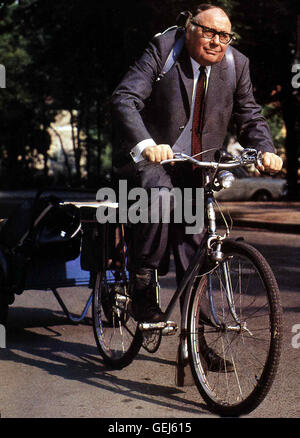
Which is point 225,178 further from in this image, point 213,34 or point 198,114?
point 213,34

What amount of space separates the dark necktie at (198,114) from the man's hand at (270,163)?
415 mm

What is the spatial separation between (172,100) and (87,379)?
161 centimetres

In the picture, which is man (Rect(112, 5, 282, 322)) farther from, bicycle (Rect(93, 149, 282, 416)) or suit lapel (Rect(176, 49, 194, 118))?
bicycle (Rect(93, 149, 282, 416))

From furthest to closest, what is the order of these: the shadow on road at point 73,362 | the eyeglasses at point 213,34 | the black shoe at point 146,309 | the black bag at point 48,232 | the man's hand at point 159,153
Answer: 1. the black bag at point 48,232
2. the black shoe at point 146,309
3. the shadow on road at point 73,362
4. the eyeglasses at point 213,34
5. the man's hand at point 159,153

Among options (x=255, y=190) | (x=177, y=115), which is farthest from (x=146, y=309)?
(x=255, y=190)

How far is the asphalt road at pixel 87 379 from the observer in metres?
3.85

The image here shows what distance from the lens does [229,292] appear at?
12.7 feet

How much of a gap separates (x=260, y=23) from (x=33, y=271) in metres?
16.1

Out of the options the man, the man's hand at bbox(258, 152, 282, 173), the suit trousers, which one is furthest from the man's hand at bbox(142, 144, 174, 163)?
the man's hand at bbox(258, 152, 282, 173)

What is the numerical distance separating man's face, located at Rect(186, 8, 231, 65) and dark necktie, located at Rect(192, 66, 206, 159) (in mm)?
85

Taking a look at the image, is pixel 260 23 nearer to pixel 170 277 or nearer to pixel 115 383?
pixel 170 277

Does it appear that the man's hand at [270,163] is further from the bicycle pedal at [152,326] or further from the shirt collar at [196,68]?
the bicycle pedal at [152,326]

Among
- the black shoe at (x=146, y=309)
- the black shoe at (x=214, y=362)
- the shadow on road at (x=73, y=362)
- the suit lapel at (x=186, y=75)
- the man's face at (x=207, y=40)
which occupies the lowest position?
the shadow on road at (x=73, y=362)

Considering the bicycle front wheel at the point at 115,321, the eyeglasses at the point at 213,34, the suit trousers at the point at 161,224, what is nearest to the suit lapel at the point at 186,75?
the eyeglasses at the point at 213,34
